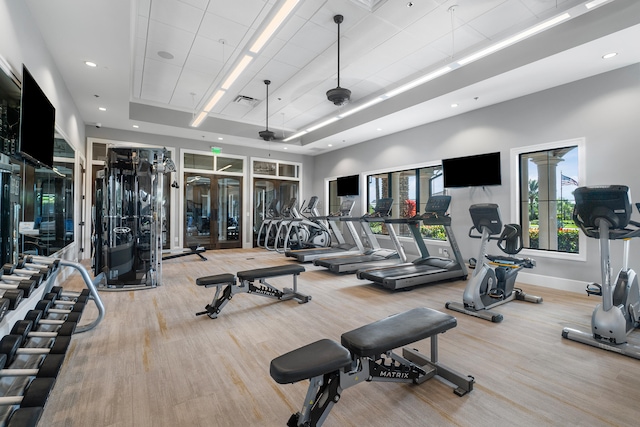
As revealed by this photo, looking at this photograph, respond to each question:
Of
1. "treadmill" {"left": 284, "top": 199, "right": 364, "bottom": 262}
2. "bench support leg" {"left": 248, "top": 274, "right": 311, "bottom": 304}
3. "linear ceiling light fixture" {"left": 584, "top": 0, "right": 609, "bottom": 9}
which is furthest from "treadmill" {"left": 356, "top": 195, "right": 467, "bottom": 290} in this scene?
"linear ceiling light fixture" {"left": 584, "top": 0, "right": 609, "bottom": 9}

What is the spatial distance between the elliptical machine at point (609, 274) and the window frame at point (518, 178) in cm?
183

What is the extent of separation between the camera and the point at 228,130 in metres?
8.05

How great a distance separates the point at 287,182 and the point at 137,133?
14.8 feet

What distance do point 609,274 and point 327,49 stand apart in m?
4.39

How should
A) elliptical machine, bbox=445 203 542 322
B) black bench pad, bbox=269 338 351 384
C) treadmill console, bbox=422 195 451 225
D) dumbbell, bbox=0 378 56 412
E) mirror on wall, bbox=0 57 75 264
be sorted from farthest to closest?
1. treadmill console, bbox=422 195 451 225
2. elliptical machine, bbox=445 203 542 322
3. mirror on wall, bbox=0 57 75 264
4. black bench pad, bbox=269 338 351 384
5. dumbbell, bbox=0 378 56 412

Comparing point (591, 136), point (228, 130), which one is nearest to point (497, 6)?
point (591, 136)

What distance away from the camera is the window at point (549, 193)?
4754 mm

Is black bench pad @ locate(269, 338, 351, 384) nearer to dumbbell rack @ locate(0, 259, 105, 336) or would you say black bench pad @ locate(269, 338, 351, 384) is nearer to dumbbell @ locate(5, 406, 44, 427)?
dumbbell @ locate(5, 406, 44, 427)

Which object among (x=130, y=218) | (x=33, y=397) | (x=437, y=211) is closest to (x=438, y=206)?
(x=437, y=211)

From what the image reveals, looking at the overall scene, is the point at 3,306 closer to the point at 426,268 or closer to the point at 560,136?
the point at 426,268

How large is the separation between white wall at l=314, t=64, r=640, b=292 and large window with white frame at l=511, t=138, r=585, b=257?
12 centimetres

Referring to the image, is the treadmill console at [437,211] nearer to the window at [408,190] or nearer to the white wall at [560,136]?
the white wall at [560,136]

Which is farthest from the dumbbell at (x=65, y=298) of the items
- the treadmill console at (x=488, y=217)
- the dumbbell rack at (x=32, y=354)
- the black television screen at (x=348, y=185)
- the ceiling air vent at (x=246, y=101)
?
the black television screen at (x=348, y=185)

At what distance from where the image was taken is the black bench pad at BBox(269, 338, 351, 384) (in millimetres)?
1381
